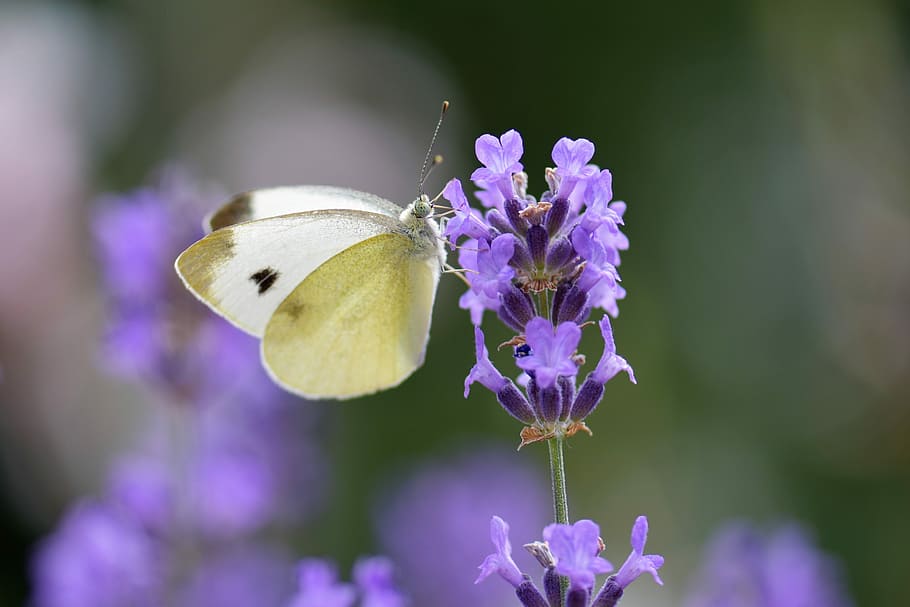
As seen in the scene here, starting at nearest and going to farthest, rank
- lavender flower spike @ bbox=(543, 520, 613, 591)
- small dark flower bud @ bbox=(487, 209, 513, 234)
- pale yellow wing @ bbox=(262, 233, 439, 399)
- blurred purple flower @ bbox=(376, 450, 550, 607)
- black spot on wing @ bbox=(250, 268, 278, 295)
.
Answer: lavender flower spike @ bbox=(543, 520, 613, 591) < small dark flower bud @ bbox=(487, 209, 513, 234) < pale yellow wing @ bbox=(262, 233, 439, 399) < black spot on wing @ bbox=(250, 268, 278, 295) < blurred purple flower @ bbox=(376, 450, 550, 607)

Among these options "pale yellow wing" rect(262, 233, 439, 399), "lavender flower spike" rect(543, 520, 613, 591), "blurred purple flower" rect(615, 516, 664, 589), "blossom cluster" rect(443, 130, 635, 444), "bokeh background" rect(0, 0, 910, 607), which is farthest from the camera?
"bokeh background" rect(0, 0, 910, 607)

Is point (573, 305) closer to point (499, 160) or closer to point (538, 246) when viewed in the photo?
point (538, 246)

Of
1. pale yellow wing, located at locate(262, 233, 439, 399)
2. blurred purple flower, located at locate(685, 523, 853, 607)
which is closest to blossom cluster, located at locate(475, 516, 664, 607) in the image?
pale yellow wing, located at locate(262, 233, 439, 399)

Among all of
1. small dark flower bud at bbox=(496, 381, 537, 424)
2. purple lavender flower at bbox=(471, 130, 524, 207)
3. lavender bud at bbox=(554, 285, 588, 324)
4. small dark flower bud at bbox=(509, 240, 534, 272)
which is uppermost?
purple lavender flower at bbox=(471, 130, 524, 207)

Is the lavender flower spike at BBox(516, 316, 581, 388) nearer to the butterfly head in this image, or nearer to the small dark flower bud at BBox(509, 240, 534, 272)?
the small dark flower bud at BBox(509, 240, 534, 272)

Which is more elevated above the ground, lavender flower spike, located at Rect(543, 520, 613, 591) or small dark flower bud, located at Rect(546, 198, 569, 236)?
small dark flower bud, located at Rect(546, 198, 569, 236)

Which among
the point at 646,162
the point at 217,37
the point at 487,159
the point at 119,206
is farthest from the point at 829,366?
the point at 217,37

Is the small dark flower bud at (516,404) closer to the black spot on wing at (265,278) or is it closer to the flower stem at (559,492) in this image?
the flower stem at (559,492)
